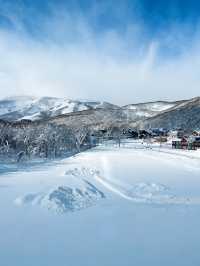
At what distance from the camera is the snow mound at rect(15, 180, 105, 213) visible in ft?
45.8

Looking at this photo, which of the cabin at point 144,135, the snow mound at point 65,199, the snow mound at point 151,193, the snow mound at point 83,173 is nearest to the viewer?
the snow mound at point 65,199

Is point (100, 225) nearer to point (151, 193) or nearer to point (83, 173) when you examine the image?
point (151, 193)

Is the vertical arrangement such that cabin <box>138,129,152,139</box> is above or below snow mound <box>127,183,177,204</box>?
above

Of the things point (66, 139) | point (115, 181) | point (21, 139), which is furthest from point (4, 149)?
point (115, 181)

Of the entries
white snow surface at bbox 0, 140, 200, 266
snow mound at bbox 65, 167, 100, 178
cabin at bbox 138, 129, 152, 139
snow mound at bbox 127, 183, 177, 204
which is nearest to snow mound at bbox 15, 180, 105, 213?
white snow surface at bbox 0, 140, 200, 266

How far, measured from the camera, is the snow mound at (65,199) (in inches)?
550

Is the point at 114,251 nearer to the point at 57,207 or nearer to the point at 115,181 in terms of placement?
the point at 57,207

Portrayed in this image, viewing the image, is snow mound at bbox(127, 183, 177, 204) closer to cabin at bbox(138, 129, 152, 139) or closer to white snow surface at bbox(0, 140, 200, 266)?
white snow surface at bbox(0, 140, 200, 266)

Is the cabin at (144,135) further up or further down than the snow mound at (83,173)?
further up

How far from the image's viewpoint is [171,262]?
28.4ft

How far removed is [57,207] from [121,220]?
9.58 feet

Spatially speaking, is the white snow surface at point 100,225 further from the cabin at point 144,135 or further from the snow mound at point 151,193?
the cabin at point 144,135

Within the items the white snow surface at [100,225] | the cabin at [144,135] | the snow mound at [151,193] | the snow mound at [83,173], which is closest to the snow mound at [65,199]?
the white snow surface at [100,225]

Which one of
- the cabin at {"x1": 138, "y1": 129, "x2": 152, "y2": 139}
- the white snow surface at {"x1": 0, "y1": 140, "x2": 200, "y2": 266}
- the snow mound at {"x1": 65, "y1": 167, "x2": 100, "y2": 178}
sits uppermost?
the cabin at {"x1": 138, "y1": 129, "x2": 152, "y2": 139}
